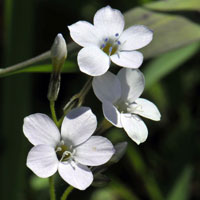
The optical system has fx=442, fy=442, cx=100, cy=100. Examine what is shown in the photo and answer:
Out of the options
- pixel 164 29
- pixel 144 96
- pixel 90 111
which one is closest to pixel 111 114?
pixel 90 111

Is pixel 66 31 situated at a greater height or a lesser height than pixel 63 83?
greater

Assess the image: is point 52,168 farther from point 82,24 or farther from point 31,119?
point 82,24

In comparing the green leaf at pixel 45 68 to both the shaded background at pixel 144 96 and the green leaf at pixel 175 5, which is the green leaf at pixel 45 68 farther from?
the green leaf at pixel 175 5

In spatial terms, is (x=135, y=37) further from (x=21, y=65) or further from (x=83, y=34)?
(x=21, y=65)

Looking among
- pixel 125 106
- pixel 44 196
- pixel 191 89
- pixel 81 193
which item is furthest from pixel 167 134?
pixel 125 106

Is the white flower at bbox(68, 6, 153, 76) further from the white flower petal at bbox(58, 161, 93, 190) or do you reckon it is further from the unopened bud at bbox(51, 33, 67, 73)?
the white flower petal at bbox(58, 161, 93, 190)

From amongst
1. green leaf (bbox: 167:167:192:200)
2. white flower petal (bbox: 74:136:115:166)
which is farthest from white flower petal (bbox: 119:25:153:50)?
green leaf (bbox: 167:167:192:200)
